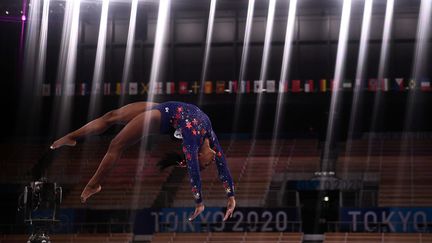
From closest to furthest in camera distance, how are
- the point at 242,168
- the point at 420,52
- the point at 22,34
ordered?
1. the point at 22,34
2. the point at 242,168
3. the point at 420,52

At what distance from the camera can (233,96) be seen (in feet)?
75.4

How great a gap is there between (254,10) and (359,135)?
4.93 metres

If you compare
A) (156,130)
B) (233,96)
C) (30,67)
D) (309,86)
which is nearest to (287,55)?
(309,86)

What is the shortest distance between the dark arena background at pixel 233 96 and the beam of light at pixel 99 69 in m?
0.05

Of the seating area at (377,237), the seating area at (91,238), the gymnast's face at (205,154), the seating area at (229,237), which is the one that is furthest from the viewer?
the seating area at (91,238)

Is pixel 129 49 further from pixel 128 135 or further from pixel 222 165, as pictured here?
pixel 128 135

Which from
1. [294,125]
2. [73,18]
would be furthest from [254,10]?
[73,18]

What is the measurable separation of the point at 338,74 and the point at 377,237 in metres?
6.15

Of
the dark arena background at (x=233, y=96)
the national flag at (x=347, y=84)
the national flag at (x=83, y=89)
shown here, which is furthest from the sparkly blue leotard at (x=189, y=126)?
the national flag at (x=83, y=89)

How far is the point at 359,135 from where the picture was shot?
79.0ft

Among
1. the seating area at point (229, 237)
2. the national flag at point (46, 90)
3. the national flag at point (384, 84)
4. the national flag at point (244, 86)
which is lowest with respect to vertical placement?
the seating area at point (229, 237)

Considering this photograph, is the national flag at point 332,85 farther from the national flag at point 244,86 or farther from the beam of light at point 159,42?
the beam of light at point 159,42

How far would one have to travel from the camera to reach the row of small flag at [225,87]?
22562 millimetres

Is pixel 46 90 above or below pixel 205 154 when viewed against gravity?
below
